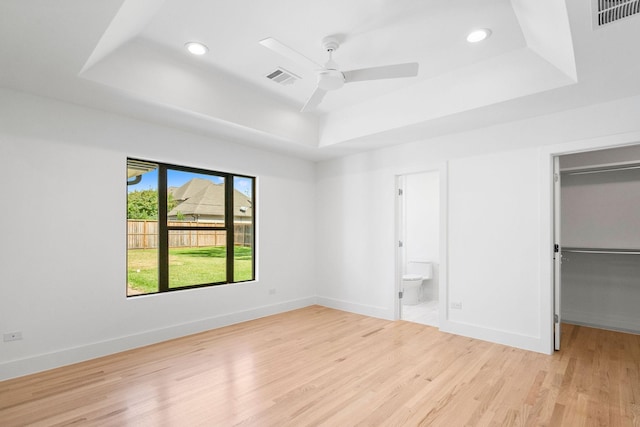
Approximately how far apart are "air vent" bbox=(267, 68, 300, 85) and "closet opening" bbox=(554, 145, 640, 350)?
3410 millimetres

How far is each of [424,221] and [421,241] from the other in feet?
1.23

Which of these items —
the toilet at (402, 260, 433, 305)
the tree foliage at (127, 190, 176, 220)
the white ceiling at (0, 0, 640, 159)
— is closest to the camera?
the white ceiling at (0, 0, 640, 159)

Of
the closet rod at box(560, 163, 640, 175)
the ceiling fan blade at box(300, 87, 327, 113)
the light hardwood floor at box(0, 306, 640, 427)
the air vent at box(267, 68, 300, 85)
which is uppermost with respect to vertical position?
the air vent at box(267, 68, 300, 85)

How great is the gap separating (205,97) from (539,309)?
427 cm

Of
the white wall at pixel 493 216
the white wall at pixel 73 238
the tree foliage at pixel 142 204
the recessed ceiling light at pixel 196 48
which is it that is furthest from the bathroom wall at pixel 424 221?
the tree foliage at pixel 142 204

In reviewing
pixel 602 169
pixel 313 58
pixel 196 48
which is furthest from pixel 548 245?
pixel 196 48

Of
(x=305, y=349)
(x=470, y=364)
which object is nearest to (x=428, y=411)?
(x=470, y=364)

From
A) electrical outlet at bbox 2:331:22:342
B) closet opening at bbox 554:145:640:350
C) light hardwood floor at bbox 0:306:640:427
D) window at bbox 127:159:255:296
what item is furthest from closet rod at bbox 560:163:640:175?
electrical outlet at bbox 2:331:22:342

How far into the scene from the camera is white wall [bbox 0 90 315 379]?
9.71 ft

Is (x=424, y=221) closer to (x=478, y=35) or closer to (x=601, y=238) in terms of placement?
(x=601, y=238)

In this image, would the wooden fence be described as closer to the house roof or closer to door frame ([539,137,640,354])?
the house roof

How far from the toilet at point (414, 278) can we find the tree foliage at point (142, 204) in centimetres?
380

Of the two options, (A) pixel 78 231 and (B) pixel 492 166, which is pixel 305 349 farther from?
(B) pixel 492 166

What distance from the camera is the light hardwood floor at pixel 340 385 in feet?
7.50
